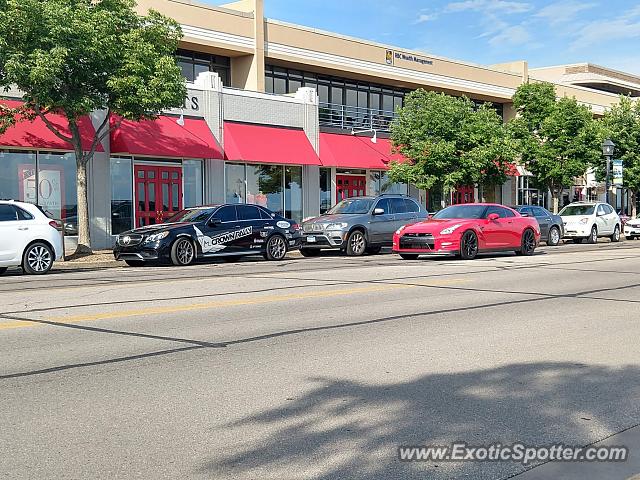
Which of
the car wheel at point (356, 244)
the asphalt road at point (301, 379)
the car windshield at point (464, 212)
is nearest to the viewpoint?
the asphalt road at point (301, 379)

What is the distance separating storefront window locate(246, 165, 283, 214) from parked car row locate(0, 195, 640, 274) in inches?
298

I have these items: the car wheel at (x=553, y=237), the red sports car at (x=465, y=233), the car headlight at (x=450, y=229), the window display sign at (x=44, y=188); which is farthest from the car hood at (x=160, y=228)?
the car wheel at (x=553, y=237)

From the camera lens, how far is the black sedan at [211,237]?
62.6 feet

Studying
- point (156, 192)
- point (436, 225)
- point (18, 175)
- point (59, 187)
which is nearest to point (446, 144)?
point (156, 192)

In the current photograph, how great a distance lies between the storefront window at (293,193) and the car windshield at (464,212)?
495 inches

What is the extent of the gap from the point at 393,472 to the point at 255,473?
2.50 ft

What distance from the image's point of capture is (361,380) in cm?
639

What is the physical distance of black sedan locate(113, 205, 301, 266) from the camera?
19078mm

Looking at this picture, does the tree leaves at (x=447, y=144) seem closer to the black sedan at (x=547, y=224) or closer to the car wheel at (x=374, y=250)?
the black sedan at (x=547, y=224)

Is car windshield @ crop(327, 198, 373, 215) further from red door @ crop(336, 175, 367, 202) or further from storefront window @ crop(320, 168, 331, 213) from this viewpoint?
red door @ crop(336, 175, 367, 202)

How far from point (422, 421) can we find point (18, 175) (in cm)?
Result: 2173

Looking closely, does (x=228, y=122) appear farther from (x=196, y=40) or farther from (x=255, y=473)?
(x=255, y=473)

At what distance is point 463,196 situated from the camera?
43.0 meters

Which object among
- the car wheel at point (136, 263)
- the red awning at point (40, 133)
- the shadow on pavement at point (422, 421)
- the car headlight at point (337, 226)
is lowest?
the shadow on pavement at point (422, 421)
